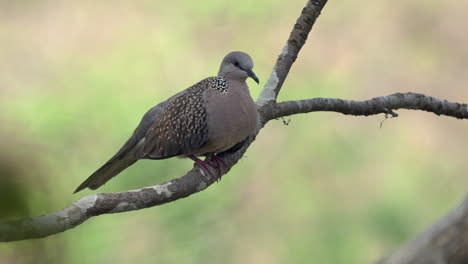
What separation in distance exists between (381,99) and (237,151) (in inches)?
28.5

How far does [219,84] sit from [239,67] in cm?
13

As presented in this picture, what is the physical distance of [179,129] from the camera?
6.93ft

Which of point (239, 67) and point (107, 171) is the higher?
point (239, 67)

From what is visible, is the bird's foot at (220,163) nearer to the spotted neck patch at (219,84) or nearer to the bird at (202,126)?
the bird at (202,126)

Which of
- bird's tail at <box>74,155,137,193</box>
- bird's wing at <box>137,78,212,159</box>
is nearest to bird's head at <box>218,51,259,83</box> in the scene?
bird's wing at <box>137,78,212,159</box>

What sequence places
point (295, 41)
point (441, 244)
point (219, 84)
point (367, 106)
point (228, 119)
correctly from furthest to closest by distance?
point (295, 41), point (367, 106), point (219, 84), point (228, 119), point (441, 244)

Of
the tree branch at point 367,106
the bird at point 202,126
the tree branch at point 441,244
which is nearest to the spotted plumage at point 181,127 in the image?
the bird at point 202,126

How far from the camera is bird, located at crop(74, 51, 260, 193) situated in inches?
81.7

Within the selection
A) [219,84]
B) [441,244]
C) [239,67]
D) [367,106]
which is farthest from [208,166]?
[441,244]

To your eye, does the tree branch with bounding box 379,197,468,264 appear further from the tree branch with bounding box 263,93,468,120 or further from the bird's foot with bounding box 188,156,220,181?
the tree branch with bounding box 263,93,468,120

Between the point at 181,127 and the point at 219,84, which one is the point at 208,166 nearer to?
the point at 181,127

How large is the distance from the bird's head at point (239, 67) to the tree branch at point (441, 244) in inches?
69.6

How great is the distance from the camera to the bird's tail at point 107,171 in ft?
7.25

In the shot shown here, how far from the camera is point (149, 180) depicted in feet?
11.4
